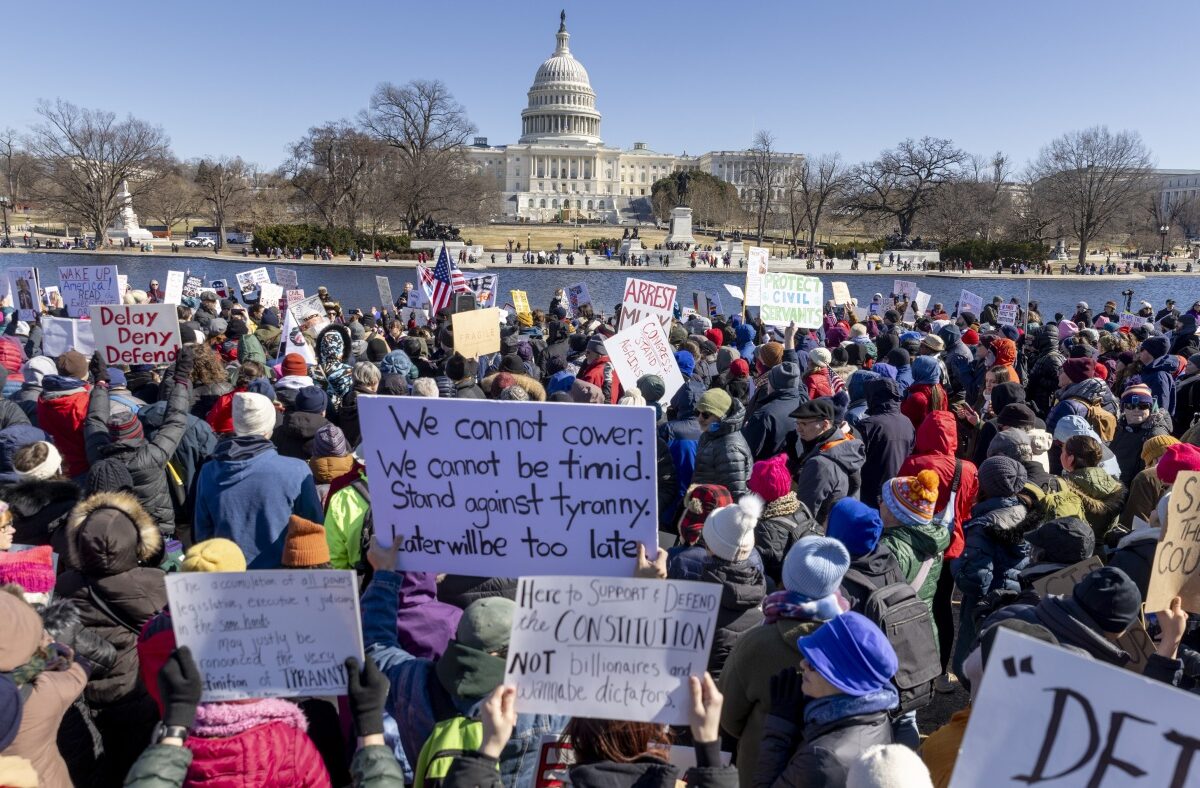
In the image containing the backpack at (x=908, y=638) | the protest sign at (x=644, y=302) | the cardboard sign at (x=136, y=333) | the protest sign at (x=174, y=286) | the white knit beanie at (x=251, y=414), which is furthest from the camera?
the protest sign at (x=174, y=286)

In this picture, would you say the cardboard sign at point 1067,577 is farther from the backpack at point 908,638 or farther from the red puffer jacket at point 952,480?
the red puffer jacket at point 952,480

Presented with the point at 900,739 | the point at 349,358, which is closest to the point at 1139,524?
the point at 900,739

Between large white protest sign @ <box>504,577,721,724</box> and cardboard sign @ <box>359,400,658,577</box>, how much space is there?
1.78 feet

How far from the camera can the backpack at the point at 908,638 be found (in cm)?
315

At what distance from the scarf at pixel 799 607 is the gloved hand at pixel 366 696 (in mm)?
1283

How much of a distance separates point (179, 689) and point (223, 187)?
74.0m

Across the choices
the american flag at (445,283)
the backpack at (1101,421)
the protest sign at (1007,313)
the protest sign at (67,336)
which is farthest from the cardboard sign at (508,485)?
the protest sign at (1007,313)

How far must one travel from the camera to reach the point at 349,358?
9383mm

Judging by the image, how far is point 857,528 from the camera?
11.7ft

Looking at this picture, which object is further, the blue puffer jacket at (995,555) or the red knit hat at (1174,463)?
the red knit hat at (1174,463)

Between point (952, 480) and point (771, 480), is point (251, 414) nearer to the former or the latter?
point (771, 480)

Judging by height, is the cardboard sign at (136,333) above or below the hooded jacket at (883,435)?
above

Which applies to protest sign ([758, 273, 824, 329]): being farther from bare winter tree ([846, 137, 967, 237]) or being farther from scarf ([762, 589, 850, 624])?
bare winter tree ([846, 137, 967, 237])

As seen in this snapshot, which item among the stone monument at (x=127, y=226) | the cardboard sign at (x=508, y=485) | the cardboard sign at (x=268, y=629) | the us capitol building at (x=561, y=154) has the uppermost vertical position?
the us capitol building at (x=561, y=154)
